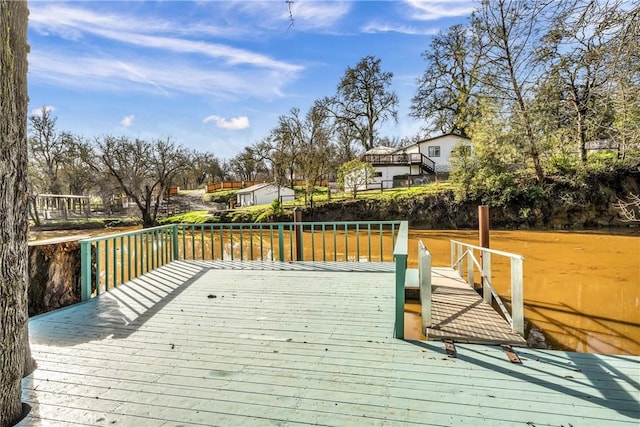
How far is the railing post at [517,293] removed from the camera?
3336 millimetres

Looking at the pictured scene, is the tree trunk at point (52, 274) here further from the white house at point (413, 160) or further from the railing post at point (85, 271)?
the white house at point (413, 160)

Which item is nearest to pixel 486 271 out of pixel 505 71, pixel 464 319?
pixel 464 319

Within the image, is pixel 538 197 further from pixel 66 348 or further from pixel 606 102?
pixel 66 348

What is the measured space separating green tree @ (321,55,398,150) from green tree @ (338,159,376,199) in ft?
27.5

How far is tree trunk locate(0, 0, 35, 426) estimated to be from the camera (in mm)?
1853

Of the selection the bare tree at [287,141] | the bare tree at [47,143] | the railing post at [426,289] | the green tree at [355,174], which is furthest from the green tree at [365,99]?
the railing post at [426,289]

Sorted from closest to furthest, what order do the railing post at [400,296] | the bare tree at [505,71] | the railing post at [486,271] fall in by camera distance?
1. the railing post at [400,296]
2. the railing post at [486,271]
3. the bare tree at [505,71]

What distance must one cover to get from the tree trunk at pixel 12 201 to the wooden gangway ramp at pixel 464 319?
10.2 feet

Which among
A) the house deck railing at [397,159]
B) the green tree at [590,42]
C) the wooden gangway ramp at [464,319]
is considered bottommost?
the wooden gangway ramp at [464,319]

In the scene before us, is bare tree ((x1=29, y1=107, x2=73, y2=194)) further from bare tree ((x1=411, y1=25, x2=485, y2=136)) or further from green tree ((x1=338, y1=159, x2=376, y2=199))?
bare tree ((x1=411, y1=25, x2=485, y2=136))

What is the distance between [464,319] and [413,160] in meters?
24.5

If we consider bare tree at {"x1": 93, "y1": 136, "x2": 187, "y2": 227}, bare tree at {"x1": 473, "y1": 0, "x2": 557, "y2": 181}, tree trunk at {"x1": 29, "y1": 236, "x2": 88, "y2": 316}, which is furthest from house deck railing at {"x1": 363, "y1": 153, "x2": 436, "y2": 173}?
tree trunk at {"x1": 29, "y1": 236, "x2": 88, "y2": 316}

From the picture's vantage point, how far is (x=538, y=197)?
16594 millimetres

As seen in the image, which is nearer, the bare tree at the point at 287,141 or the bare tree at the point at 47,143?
the bare tree at the point at 287,141
